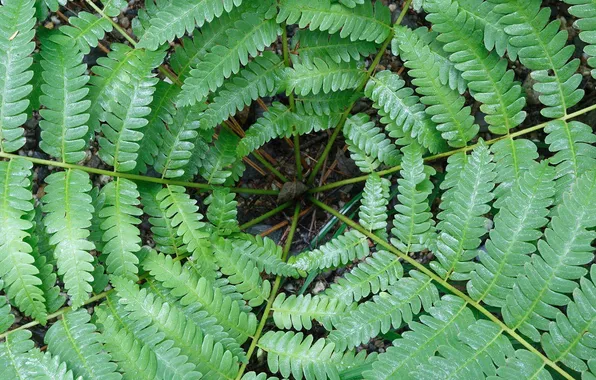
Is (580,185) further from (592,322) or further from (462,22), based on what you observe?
(462,22)

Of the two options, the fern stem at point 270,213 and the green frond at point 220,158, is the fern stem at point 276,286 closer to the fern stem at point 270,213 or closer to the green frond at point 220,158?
the fern stem at point 270,213

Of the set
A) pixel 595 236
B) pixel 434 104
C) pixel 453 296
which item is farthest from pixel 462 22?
pixel 453 296

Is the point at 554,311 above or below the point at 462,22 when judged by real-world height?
below

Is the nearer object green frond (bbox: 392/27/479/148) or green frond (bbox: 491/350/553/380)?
green frond (bbox: 491/350/553/380)

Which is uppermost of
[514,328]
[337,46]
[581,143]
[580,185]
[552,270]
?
[337,46]

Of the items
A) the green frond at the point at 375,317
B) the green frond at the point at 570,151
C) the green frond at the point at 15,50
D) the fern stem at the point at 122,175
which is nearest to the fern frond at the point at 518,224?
the green frond at the point at 570,151

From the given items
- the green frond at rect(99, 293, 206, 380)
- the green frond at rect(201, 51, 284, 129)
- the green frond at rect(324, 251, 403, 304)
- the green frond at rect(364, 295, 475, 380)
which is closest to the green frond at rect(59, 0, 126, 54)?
the green frond at rect(201, 51, 284, 129)

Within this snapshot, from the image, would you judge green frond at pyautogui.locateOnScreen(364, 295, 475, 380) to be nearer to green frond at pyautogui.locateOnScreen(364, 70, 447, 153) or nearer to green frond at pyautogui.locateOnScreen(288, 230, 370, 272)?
green frond at pyautogui.locateOnScreen(288, 230, 370, 272)
